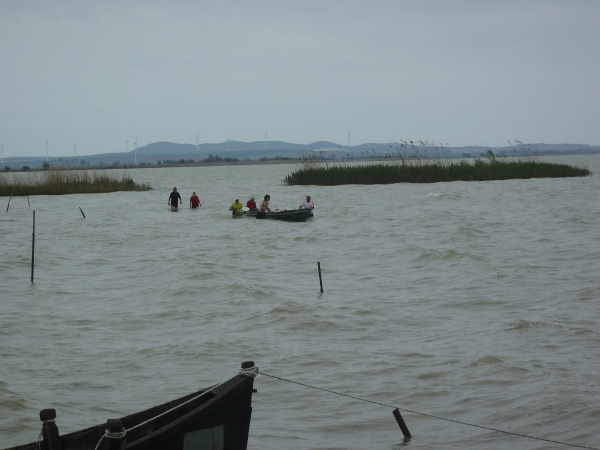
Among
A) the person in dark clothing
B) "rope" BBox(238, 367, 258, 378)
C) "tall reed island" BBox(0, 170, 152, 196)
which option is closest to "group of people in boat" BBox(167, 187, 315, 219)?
the person in dark clothing

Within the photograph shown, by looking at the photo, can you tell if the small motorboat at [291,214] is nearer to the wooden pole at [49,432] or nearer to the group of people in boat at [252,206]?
the group of people in boat at [252,206]

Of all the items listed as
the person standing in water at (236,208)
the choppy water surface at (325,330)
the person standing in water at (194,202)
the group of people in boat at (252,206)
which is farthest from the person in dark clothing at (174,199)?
the choppy water surface at (325,330)

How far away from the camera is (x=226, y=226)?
32.5 metres

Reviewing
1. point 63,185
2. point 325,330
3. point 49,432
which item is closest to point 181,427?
point 49,432

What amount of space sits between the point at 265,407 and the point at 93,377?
9.37ft

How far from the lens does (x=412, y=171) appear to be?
51594 mm

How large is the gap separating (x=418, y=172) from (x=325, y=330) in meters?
40.2

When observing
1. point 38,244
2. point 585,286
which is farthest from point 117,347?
point 38,244

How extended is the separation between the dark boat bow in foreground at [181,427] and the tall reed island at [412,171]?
42789mm

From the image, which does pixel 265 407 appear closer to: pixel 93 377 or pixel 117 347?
pixel 93 377

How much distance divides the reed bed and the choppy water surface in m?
21.7

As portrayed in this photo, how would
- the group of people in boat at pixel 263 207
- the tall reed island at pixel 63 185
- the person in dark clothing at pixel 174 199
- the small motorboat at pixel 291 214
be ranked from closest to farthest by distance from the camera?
the small motorboat at pixel 291 214, the group of people in boat at pixel 263 207, the person in dark clothing at pixel 174 199, the tall reed island at pixel 63 185

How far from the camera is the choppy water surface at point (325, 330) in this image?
9.06 meters

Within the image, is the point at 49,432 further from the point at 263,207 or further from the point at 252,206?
the point at 252,206
